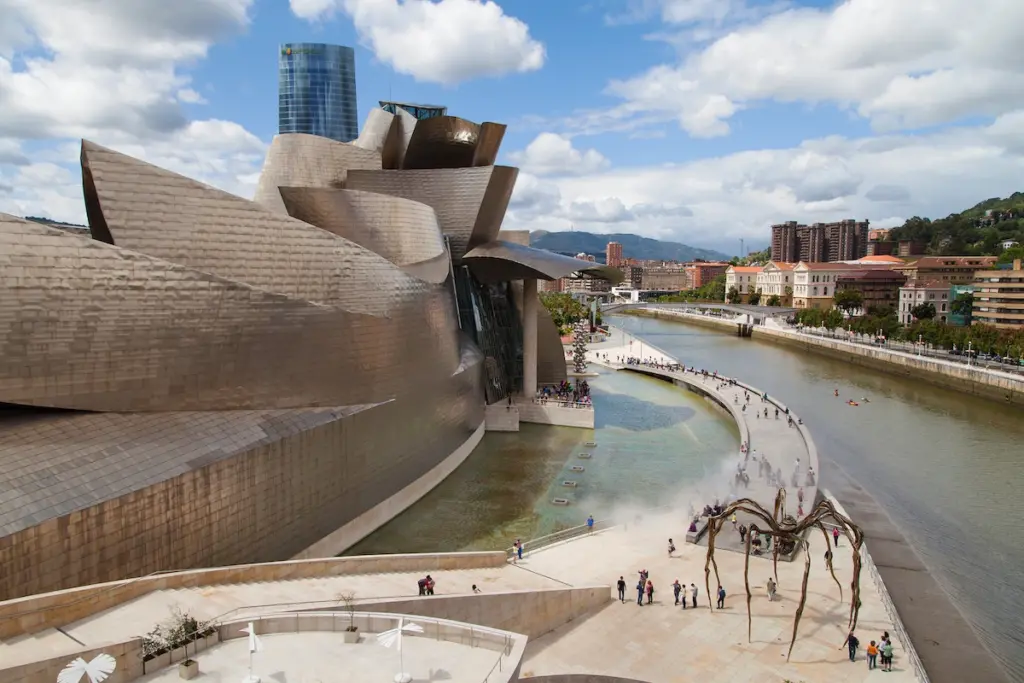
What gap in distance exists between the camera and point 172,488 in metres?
14.6

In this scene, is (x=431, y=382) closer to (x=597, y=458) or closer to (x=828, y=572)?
(x=597, y=458)

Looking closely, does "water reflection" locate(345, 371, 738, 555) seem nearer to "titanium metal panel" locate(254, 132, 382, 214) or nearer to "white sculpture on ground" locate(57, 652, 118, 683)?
"white sculpture on ground" locate(57, 652, 118, 683)

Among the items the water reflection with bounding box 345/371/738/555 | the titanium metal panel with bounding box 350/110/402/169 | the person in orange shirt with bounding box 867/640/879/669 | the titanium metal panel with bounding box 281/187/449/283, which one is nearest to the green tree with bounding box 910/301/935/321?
the water reflection with bounding box 345/371/738/555

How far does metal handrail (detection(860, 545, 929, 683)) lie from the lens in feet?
45.1

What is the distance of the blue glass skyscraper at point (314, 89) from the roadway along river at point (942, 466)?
110 meters

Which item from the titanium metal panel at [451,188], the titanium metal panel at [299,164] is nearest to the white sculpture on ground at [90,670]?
the titanium metal panel at [451,188]

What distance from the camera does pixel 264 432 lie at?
17297 millimetres

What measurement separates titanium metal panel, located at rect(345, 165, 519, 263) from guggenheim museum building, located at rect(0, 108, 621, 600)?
8684 mm

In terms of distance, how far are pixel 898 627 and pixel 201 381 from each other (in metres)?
16.9

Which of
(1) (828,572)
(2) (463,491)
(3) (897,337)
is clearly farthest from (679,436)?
(3) (897,337)

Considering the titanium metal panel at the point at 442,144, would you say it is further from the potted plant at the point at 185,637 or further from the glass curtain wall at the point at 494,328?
the potted plant at the point at 185,637

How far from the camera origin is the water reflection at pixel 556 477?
22359mm

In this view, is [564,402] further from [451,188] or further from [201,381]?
[201,381]

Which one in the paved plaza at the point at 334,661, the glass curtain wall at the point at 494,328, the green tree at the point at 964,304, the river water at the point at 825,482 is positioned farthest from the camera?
the green tree at the point at 964,304
